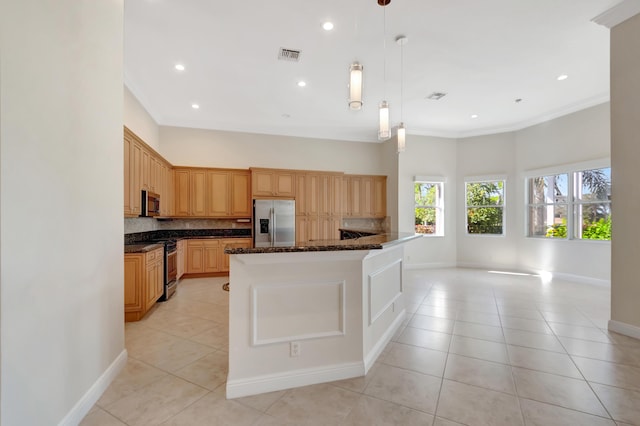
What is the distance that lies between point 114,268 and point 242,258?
1189mm

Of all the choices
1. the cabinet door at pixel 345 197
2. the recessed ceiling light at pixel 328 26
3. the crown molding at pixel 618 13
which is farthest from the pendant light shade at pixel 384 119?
the cabinet door at pixel 345 197

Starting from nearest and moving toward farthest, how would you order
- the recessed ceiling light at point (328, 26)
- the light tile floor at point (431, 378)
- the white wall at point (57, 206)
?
the white wall at point (57, 206), the light tile floor at point (431, 378), the recessed ceiling light at point (328, 26)

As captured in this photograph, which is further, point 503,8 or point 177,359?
point 503,8

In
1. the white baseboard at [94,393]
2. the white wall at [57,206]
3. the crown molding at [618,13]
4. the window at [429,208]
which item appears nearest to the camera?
the white wall at [57,206]

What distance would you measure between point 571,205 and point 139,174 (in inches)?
297

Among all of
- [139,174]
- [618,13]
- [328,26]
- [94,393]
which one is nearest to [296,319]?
[94,393]

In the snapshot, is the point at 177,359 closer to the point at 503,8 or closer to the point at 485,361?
the point at 485,361

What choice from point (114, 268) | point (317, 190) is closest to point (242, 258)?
point (114, 268)

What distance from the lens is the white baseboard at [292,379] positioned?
2.02 m

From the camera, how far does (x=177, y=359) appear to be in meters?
2.60

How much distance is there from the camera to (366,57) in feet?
12.6

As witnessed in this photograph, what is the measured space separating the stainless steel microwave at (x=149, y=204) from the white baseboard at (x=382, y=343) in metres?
3.61

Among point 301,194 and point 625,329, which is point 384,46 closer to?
point 301,194

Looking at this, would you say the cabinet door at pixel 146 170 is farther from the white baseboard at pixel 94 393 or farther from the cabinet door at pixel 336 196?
the cabinet door at pixel 336 196
